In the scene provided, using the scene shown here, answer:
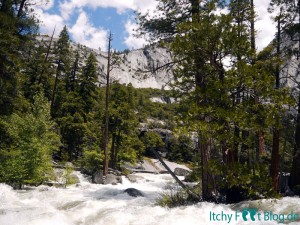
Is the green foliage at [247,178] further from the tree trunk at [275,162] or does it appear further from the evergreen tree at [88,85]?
the evergreen tree at [88,85]

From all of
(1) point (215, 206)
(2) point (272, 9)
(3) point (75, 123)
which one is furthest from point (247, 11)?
(3) point (75, 123)

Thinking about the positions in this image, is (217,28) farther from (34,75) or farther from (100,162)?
(34,75)

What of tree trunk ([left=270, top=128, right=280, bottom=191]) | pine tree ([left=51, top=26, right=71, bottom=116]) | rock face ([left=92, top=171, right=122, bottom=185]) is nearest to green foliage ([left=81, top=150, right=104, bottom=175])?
rock face ([left=92, top=171, right=122, bottom=185])

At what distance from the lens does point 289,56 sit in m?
11.1

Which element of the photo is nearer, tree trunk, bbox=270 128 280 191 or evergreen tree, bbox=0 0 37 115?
tree trunk, bbox=270 128 280 191

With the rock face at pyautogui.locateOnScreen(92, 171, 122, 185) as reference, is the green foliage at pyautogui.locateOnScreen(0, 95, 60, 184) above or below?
above

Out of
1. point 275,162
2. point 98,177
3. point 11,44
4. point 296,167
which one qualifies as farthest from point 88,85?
point 275,162

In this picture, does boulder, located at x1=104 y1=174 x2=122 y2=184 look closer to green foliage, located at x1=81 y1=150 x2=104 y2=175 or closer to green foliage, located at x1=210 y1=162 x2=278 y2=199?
green foliage, located at x1=81 y1=150 x2=104 y2=175

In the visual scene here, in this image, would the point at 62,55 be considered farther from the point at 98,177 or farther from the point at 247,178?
the point at 247,178

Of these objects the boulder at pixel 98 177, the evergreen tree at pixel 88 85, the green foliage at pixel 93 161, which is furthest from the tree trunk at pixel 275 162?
the evergreen tree at pixel 88 85

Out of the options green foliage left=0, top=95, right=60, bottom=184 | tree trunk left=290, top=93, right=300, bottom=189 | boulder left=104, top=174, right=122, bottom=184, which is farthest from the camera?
boulder left=104, top=174, right=122, bottom=184

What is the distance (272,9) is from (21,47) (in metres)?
13.6

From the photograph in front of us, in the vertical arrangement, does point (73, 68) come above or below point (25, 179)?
above

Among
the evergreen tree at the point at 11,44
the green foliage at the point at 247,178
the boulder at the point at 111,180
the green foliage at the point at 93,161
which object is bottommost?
the boulder at the point at 111,180
